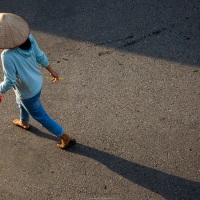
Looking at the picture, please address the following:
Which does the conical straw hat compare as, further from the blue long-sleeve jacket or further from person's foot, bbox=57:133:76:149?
person's foot, bbox=57:133:76:149

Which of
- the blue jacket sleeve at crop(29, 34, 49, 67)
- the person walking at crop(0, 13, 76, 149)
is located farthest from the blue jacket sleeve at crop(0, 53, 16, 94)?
the blue jacket sleeve at crop(29, 34, 49, 67)

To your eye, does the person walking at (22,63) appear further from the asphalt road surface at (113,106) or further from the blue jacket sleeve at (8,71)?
the asphalt road surface at (113,106)

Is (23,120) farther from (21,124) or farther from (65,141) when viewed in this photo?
(65,141)

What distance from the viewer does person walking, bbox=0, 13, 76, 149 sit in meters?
2.98

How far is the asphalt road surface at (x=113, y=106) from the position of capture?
12.2ft

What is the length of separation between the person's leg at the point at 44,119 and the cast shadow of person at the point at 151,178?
175mm

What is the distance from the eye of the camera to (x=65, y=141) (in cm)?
386

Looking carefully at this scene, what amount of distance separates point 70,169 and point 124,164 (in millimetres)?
554

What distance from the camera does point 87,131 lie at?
4.10 meters

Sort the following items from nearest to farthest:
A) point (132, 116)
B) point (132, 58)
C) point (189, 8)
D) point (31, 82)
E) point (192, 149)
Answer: point (31, 82) < point (192, 149) < point (132, 116) < point (132, 58) < point (189, 8)

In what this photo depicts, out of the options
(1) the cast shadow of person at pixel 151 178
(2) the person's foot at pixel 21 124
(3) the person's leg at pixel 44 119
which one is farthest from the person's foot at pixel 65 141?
(2) the person's foot at pixel 21 124

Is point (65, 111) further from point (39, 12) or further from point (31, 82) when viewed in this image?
point (39, 12)

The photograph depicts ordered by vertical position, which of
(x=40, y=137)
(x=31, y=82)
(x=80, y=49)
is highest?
(x=31, y=82)

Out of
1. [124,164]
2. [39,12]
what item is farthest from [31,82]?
[39,12]
